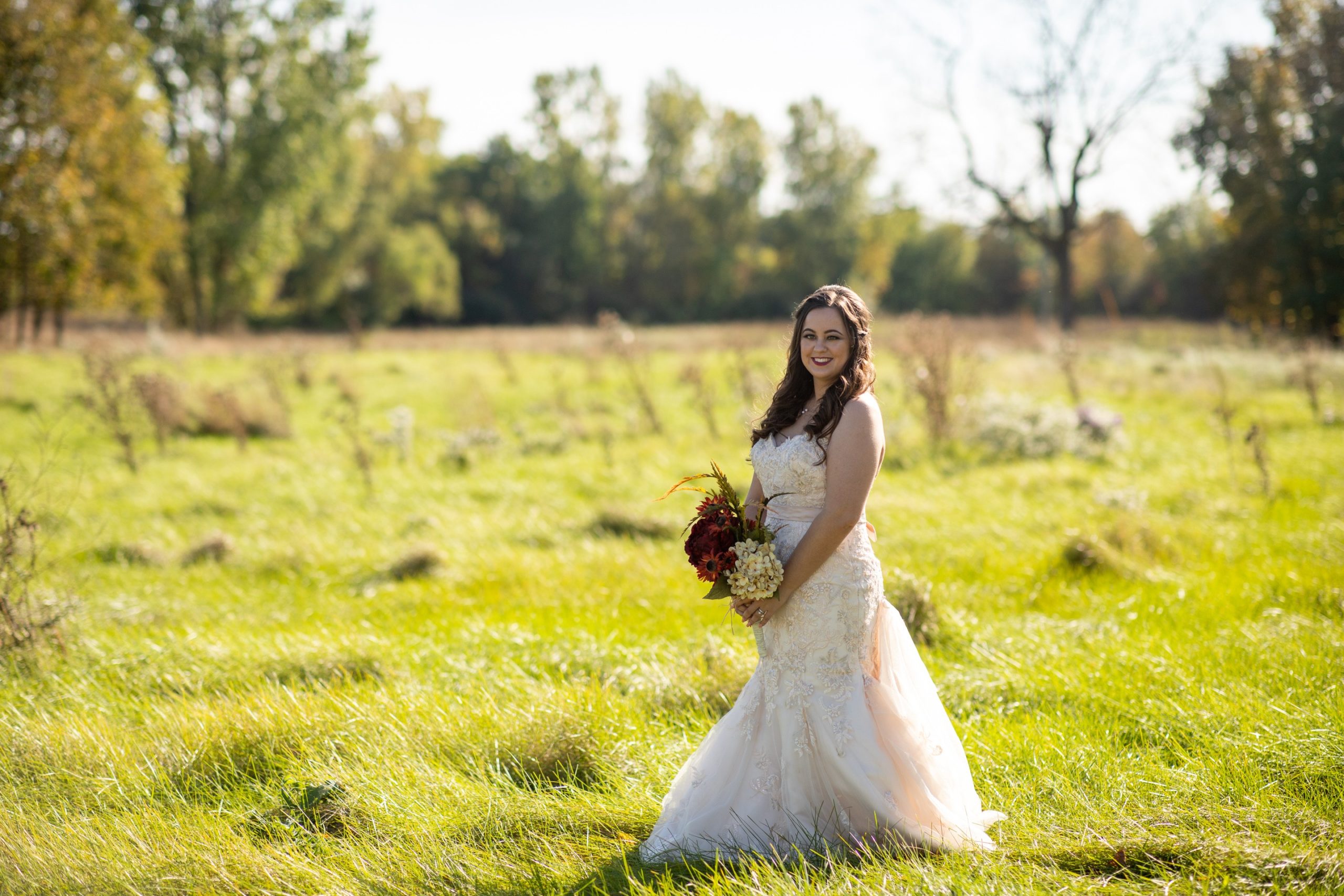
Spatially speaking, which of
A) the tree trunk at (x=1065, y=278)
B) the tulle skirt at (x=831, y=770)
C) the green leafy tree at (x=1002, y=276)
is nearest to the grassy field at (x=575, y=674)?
the tulle skirt at (x=831, y=770)

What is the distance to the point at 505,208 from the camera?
2272 inches

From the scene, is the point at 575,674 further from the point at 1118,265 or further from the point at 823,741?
the point at 1118,265

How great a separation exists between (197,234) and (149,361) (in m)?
14.6

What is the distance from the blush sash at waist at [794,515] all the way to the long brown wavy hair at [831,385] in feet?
0.73

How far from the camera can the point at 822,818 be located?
333 cm

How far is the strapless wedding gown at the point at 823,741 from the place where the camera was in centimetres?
326

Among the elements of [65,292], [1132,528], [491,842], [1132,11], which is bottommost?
[491,842]

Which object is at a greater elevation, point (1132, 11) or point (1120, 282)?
point (1132, 11)

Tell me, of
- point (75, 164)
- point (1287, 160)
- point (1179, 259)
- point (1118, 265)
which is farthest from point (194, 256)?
point (1118, 265)

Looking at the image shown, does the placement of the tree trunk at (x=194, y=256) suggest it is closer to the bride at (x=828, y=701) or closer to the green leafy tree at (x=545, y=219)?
the green leafy tree at (x=545, y=219)

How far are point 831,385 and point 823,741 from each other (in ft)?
4.59

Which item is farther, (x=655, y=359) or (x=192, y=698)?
(x=655, y=359)

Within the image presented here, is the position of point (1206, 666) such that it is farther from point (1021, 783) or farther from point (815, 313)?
point (815, 313)

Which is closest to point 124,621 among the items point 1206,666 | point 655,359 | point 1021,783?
point 1021,783
